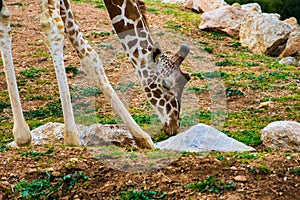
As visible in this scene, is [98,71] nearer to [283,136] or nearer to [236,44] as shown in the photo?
[283,136]

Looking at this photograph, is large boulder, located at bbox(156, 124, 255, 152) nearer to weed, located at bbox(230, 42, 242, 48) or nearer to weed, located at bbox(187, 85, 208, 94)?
weed, located at bbox(187, 85, 208, 94)

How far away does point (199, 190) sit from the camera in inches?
152

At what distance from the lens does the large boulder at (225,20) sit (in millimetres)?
16094

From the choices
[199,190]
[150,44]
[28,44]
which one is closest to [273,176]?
[199,190]

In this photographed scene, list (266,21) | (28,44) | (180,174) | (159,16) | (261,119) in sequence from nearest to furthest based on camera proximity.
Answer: (180,174) < (261,119) < (28,44) < (266,21) < (159,16)

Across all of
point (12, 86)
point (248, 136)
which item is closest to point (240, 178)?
point (12, 86)

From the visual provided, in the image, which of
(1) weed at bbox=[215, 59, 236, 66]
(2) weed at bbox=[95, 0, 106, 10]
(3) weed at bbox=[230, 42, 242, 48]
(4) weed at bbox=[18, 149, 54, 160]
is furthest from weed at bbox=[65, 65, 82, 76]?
(2) weed at bbox=[95, 0, 106, 10]

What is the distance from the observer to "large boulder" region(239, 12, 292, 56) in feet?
47.9

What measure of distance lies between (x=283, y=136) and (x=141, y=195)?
10.1ft

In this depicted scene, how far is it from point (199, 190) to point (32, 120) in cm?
493

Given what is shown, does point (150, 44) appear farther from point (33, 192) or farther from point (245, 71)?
point (245, 71)

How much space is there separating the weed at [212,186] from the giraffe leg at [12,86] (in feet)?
7.79

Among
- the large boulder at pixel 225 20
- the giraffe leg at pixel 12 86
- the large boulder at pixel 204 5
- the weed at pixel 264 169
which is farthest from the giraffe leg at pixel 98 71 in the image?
the large boulder at pixel 204 5

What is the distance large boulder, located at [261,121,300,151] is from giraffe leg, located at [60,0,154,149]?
1614 millimetres
